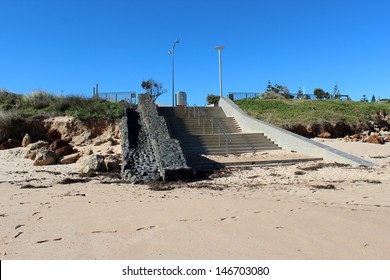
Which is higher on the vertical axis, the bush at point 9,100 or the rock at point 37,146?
the bush at point 9,100

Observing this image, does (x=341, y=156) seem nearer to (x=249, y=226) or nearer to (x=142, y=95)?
(x=249, y=226)

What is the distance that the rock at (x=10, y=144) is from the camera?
16409mm

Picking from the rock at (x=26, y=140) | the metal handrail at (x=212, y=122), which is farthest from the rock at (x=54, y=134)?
the metal handrail at (x=212, y=122)

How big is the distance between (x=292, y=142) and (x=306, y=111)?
964 centimetres

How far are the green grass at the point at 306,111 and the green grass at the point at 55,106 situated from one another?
9.28m

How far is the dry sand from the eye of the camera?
3.50 m

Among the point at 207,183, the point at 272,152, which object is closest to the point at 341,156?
the point at 272,152

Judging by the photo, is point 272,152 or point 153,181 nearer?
point 153,181

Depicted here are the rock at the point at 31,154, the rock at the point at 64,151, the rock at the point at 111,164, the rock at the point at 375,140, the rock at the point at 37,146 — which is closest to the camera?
the rock at the point at 111,164

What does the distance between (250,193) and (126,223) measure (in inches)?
126

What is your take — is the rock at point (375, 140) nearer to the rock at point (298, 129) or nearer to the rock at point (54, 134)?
the rock at point (298, 129)

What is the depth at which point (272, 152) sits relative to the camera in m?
14.0

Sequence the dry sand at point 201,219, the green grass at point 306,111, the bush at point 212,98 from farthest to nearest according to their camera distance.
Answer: the bush at point 212,98 < the green grass at point 306,111 < the dry sand at point 201,219

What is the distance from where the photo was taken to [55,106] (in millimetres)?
20719
